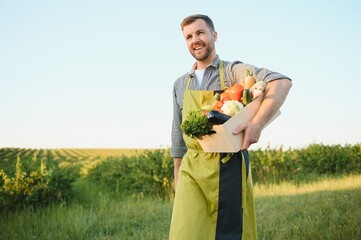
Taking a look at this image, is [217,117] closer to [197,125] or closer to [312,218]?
[197,125]

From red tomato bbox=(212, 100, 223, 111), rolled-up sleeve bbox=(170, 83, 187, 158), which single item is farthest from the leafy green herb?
rolled-up sleeve bbox=(170, 83, 187, 158)

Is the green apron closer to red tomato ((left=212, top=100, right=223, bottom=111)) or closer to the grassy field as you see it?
red tomato ((left=212, top=100, right=223, bottom=111))

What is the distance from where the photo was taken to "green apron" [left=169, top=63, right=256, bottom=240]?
8.68 ft

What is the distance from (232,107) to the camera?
8.11ft

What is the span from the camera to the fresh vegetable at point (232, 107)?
97.2 inches

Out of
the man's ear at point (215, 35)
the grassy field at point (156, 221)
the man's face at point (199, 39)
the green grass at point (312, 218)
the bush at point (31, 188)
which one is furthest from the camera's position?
the bush at point (31, 188)

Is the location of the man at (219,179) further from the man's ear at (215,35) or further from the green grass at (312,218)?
the green grass at (312,218)

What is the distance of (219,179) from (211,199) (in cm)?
16

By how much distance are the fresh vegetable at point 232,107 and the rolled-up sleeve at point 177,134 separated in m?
1.00

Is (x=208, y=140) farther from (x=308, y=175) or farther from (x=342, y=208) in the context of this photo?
(x=308, y=175)

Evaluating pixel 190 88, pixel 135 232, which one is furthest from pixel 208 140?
pixel 135 232

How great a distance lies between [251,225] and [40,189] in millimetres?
7406

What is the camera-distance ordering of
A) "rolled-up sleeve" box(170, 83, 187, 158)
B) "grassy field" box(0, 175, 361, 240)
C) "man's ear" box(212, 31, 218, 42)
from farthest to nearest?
"grassy field" box(0, 175, 361, 240) < "rolled-up sleeve" box(170, 83, 187, 158) < "man's ear" box(212, 31, 218, 42)

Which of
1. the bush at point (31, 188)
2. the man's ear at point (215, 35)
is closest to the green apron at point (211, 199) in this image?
the man's ear at point (215, 35)
